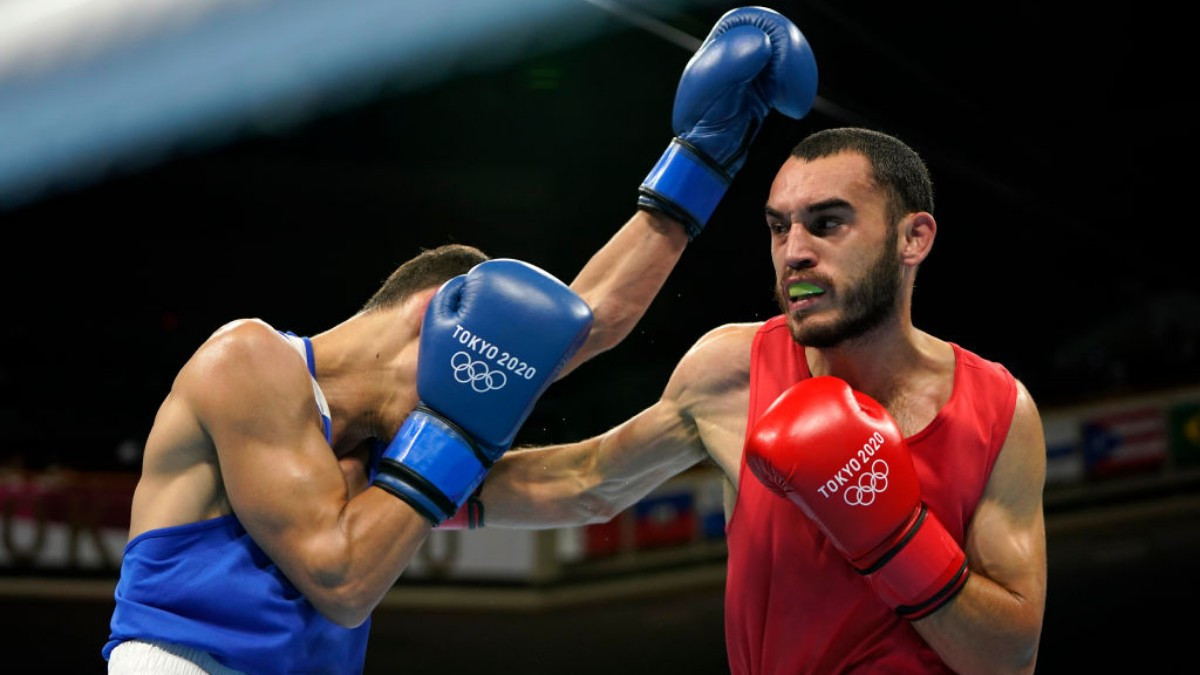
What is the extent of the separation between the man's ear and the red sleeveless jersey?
0.22 m

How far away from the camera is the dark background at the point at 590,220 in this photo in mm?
7762

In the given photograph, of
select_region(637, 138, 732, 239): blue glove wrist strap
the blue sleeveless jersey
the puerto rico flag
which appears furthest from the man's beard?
the puerto rico flag

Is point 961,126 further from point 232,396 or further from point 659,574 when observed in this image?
point 232,396

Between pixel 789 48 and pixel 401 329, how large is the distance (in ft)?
3.14

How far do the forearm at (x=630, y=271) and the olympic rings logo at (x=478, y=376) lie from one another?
368 mm

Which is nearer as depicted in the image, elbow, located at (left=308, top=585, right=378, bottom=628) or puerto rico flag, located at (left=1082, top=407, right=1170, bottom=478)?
elbow, located at (left=308, top=585, right=378, bottom=628)

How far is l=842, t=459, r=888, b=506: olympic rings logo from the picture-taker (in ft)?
5.94

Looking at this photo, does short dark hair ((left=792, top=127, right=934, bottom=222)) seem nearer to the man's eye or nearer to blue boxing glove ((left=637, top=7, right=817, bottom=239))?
the man's eye

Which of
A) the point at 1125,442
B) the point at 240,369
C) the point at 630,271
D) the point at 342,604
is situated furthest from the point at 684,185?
the point at 1125,442

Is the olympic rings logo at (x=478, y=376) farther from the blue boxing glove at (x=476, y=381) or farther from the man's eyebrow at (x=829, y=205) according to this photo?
the man's eyebrow at (x=829, y=205)

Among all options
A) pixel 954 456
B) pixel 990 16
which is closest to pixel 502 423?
pixel 954 456

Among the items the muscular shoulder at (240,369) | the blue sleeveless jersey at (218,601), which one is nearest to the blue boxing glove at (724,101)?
the muscular shoulder at (240,369)

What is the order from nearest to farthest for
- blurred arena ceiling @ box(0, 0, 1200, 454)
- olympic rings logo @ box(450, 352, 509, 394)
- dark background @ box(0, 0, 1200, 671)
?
olympic rings logo @ box(450, 352, 509, 394) → dark background @ box(0, 0, 1200, 671) → blurred arena ceiling @ box(0, 0, 1200, 454)

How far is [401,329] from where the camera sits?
2.29 metres
